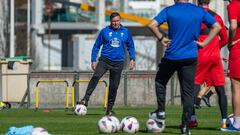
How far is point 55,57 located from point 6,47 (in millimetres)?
22145

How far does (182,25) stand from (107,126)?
1.93 metres

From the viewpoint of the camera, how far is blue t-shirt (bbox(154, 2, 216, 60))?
14.4 meters

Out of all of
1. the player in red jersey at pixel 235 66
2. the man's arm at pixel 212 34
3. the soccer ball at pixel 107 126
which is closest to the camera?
the man's arm at pixel 212 34

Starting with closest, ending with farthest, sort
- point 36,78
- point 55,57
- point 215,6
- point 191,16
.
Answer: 1. point 191,16
2. point 36,78
3. point 215,6
4. point 55,57

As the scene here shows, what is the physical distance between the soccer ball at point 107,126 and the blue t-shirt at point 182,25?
135cm

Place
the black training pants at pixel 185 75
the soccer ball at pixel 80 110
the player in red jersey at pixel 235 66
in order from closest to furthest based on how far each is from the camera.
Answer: the black training pants at pixel 185 75, the player in red jersey at pixel 235 66, the soccer ball at pixel 80 110

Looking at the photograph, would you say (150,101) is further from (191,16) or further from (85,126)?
(191,16)

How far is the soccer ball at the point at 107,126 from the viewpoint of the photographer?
14844mm

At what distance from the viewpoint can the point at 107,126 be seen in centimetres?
1484

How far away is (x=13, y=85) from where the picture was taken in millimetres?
30875

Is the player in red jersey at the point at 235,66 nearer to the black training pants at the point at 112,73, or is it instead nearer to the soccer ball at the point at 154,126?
the soccer ball at the point at 154,126

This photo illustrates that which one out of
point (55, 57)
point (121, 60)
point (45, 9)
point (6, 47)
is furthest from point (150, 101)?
point (55, 57)

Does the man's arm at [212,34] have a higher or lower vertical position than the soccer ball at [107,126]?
higher

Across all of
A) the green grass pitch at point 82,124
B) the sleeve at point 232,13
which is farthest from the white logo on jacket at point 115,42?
the sleeve at point 232,13
